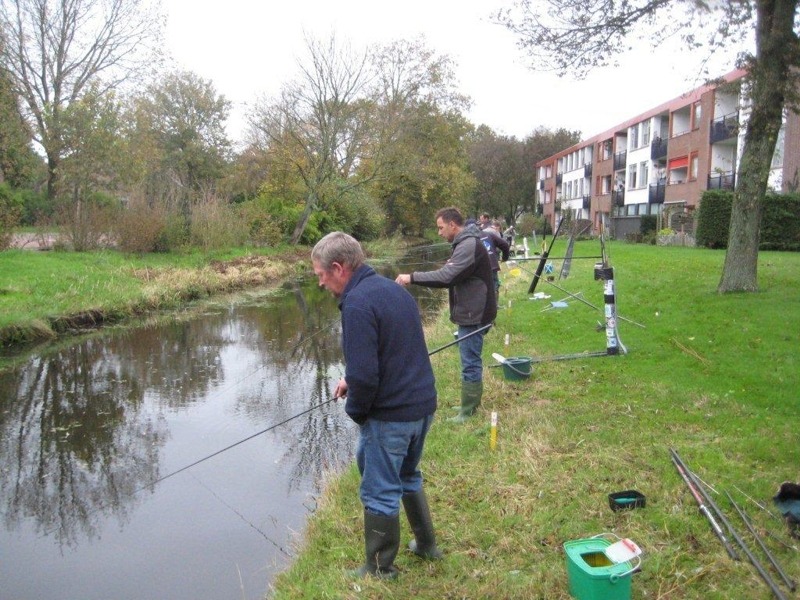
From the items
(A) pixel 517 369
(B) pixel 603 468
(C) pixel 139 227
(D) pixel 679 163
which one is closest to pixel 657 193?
(D) pixel 679 163

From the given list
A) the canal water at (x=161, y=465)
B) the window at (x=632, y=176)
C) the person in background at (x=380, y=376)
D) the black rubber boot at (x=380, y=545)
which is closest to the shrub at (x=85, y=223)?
the canal water at (x=161, y=465)

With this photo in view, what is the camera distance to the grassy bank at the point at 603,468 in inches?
149

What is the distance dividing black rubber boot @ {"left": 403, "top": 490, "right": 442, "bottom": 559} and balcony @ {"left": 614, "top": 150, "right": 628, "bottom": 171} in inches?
1863

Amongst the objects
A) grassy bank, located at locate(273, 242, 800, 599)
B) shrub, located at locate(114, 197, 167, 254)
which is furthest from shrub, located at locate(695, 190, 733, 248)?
shrub, located at locate(114, 197, 167, 254)

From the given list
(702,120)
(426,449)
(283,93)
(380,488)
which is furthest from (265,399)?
(702,120)

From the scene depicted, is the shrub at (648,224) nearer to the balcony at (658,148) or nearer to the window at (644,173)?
the balcony at (658,148)

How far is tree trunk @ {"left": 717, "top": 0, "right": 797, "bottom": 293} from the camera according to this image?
368 inches

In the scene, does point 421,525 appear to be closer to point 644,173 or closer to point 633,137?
point 644,173

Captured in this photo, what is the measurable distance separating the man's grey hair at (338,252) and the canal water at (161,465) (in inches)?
94.3

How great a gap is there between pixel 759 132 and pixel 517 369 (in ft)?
18.4

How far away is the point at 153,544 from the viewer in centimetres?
520

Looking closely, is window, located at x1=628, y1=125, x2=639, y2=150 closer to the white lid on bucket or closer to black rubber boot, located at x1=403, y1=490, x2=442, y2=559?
black rubber boot, located at x1=403, y1=490, x2=442, y2=559

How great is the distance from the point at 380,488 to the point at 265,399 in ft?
18.4

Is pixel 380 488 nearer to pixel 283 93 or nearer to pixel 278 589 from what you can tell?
pixel 278 589
